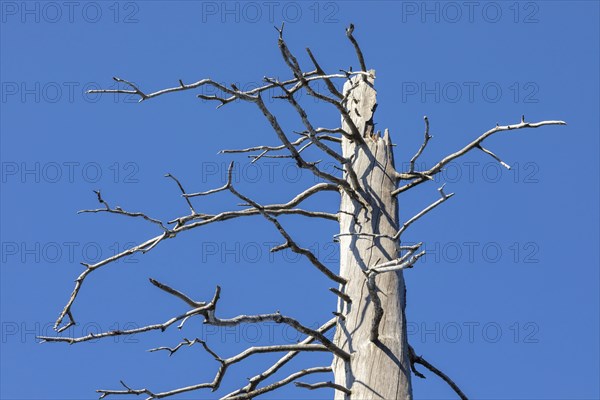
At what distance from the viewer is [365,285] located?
15.6 feet

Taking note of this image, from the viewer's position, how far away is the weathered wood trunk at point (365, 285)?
4.43 metres

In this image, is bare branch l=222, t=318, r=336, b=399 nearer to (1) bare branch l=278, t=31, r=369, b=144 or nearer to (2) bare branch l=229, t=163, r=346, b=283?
(2) bare branch l=229, t=163, r=346, b=283

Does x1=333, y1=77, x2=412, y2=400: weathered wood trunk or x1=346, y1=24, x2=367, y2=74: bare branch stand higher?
x1=346, y1=24, x2=367, y2=74: bare branch

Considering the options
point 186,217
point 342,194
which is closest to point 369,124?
point 342,194

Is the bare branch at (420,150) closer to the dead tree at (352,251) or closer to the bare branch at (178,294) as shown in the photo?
the dead tree at (352,251)

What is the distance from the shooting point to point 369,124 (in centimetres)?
553

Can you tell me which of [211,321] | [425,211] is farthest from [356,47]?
[211,321]

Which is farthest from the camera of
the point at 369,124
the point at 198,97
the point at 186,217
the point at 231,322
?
the point at 369,124

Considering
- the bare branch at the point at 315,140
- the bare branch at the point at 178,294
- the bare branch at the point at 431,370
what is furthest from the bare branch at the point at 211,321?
the bare branch at the point at 315,140

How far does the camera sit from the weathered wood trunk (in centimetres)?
443

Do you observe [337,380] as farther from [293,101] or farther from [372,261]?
[293,101]

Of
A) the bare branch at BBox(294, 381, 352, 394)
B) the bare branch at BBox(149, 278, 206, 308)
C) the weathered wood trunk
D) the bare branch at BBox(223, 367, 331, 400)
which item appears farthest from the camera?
the bare branch at BBox(223, 367, 331, 400)

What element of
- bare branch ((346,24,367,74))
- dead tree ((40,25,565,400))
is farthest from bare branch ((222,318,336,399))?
bare branch ((346,24,367,74))

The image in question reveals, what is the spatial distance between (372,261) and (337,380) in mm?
711
